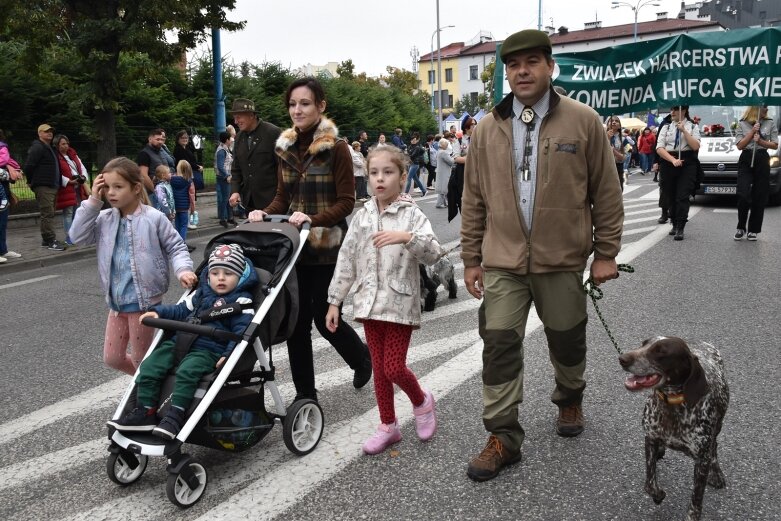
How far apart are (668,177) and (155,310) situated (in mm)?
9269

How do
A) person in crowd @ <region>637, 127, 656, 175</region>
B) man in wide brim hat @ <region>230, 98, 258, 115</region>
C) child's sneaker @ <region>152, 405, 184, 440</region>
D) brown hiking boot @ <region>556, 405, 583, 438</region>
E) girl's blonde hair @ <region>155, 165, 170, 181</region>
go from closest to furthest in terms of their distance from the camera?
1. child's sneaker @ <region>152, 405, 184, 440</region>
2. brown hiking boot @ <region>556, 405, 583, 438</region>
3. man in wide brim hat @ <region>230, 98, 258, 115</region>
4. girl's blonde hair @ <region>155, 165, 170, 181</region>
5. person in crowd @ <region>637, 127, 656, 175</region>

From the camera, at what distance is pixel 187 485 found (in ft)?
10.2

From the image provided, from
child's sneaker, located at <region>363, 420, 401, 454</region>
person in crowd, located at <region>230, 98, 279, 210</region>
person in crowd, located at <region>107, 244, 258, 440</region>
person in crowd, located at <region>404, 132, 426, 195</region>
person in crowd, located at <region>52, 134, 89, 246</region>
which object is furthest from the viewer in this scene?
person in crowd, located at <region>404, 132, 426, 195</region>

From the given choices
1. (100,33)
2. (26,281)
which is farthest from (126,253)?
(100,33)

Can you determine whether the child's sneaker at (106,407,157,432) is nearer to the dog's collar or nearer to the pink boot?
the pink boot

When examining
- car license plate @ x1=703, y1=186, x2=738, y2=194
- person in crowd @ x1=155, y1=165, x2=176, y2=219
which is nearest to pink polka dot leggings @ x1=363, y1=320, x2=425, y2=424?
person in crowd @ x1=155, y1=165, x2=176, y2=219

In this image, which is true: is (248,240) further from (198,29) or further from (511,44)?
(198,29)

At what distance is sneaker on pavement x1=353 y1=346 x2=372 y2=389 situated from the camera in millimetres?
4496

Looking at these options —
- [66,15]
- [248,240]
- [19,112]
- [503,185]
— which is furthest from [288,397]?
[19,112]

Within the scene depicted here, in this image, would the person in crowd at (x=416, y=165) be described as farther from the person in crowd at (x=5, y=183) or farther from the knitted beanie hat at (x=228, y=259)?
the knitted beanie hat at (x=228, y=259)

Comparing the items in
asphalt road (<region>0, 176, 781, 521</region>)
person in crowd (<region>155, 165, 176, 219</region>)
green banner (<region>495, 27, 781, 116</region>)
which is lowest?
asphalt road (<region>0, 176, 781, 521</region>)

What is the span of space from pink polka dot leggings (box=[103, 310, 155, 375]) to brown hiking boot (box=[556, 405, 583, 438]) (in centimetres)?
234

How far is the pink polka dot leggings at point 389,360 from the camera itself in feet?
11.6

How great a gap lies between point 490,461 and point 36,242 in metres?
10.9
